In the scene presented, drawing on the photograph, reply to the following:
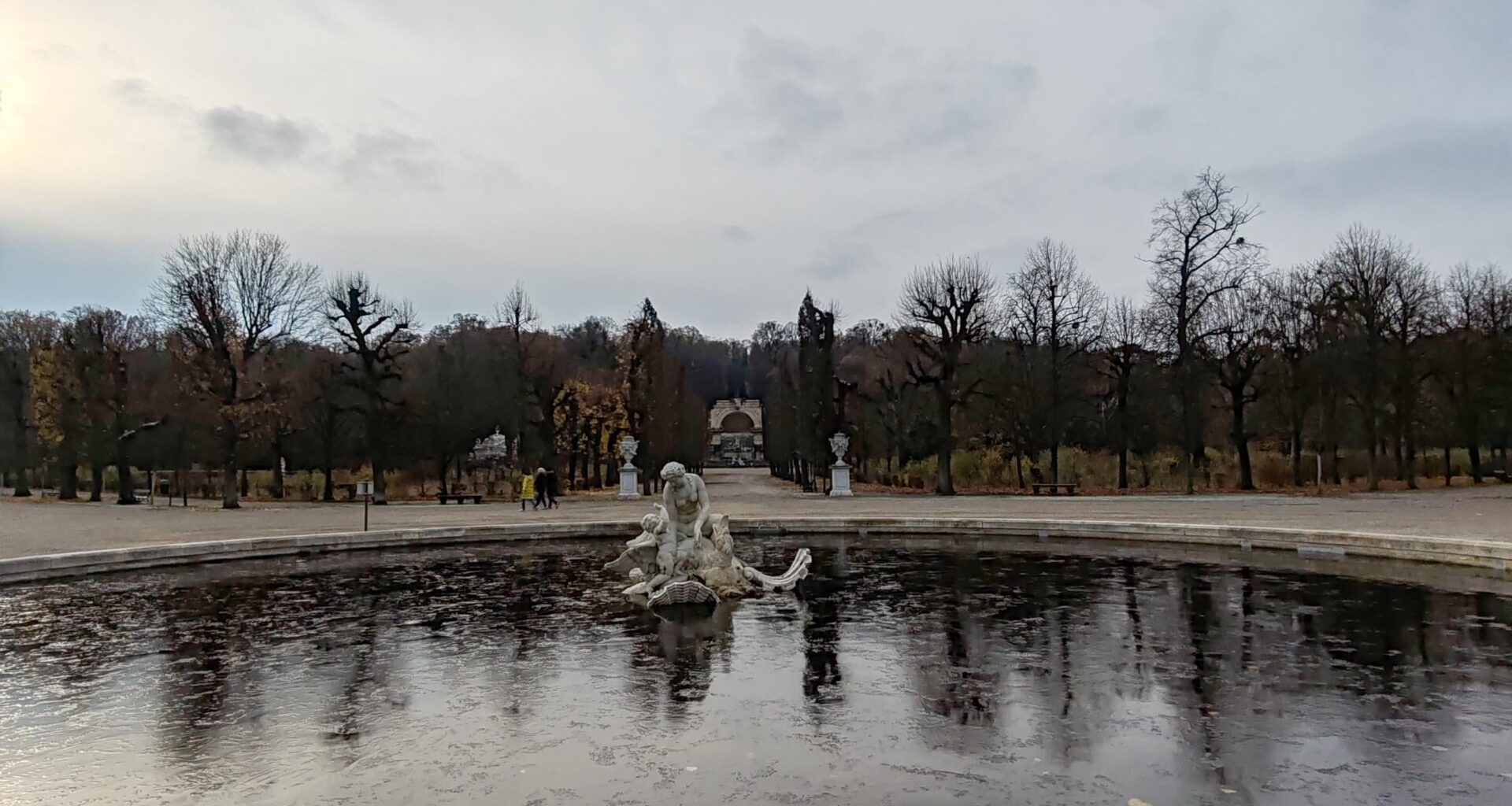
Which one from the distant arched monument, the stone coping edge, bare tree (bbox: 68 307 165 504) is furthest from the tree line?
the distant arched monument

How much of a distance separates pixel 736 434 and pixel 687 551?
118m

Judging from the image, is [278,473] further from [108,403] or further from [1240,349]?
[1240,349]

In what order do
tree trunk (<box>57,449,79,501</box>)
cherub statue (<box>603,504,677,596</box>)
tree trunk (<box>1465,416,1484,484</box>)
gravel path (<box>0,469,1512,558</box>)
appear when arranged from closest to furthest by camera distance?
cherub statue (<box>603,504,677,596</box>)
gravel path (<box>0,469,1512,558</box>)
tree trunk (<box>1465,416,1484,484</box>)
tree trunk (<box>57,449,79,501</box>)

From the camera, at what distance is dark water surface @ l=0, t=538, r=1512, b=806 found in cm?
562

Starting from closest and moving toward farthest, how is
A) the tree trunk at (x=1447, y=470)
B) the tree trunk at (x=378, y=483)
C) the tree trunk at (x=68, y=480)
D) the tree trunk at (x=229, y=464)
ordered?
the tree trunk at (x=229, y=464) < the tree trunk at (x=378, y=483) < the tree trunk at (x=1447, y=470) < the tree trunk at (x=68, y=480)

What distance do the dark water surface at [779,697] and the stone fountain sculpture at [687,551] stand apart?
632mm

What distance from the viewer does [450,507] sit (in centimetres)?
3209

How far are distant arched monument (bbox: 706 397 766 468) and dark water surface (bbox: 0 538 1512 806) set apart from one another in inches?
4487

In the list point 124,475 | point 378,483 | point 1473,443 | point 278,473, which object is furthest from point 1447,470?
point 124,475

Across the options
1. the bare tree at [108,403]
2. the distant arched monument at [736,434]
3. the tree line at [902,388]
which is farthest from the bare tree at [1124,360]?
the distant arched monument at [736,434]

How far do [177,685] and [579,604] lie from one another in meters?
4.90

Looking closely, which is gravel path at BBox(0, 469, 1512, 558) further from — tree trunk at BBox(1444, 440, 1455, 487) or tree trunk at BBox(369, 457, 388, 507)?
tree trunk at BBox(1444, 440, 1455, 487)

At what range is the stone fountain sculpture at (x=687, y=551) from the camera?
1244cm

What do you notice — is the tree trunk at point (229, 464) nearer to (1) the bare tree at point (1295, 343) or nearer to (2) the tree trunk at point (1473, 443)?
(1) the bare tree at point (1295, 343)
